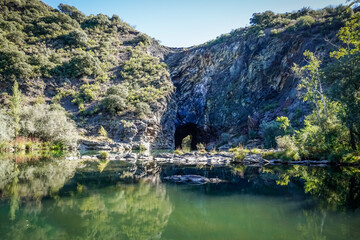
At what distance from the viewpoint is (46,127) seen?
95.0 feet

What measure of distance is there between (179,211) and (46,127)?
29.2 metres

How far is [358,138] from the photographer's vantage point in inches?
572

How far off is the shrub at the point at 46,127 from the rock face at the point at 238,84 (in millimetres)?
21319

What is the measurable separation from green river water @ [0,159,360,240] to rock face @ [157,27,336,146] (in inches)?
1066

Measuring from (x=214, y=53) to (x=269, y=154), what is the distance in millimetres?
40448

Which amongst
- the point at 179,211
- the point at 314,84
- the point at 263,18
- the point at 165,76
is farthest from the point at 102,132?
the point at 263,18

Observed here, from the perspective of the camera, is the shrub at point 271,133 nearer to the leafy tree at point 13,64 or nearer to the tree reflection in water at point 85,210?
the tree reflection in water at point 85,210

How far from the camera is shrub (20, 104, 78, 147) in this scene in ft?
94.4

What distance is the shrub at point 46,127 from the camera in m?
28.8

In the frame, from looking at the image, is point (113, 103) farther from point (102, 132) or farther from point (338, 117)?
point (338, 117)

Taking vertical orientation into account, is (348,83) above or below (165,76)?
below

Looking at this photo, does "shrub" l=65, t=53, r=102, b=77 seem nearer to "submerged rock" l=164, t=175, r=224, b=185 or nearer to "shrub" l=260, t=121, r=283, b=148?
"shrub" l=260, t=121, r=283, b=148

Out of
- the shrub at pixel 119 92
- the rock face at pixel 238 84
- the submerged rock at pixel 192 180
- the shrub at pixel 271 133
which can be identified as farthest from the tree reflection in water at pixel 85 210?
the shrub at pixel 119 92

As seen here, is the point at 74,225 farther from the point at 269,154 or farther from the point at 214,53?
the point at 214,53
